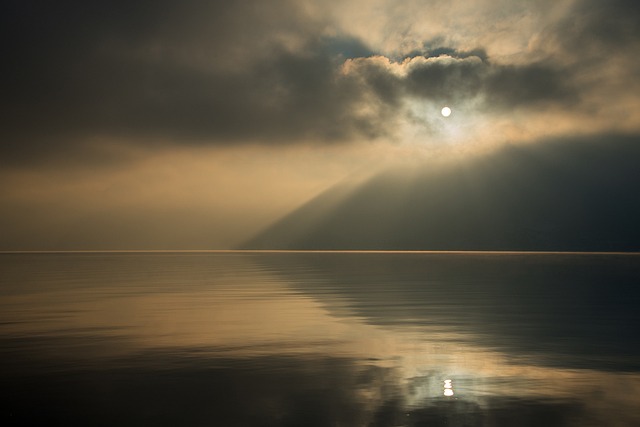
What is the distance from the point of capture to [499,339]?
35375 millimetres

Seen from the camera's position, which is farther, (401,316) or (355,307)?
(355,307)

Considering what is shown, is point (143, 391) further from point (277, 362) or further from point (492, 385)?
point (492, 385)

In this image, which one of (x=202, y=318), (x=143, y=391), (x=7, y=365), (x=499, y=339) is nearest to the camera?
(x=143, y=391)

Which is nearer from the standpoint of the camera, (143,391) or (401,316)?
(143,391)

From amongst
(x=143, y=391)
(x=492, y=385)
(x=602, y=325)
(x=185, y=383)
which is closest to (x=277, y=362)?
(x=185, y=383)

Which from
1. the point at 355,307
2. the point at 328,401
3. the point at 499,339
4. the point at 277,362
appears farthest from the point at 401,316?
the point at 328,401

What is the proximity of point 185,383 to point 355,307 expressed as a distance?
3177 centimetres

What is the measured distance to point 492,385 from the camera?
2356cm

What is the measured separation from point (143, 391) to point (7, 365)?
8.92m

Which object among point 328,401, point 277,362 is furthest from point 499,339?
point 328,401

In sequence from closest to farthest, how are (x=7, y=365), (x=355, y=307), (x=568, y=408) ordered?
(x=568, y=408)
(x=7, y=365)
(x=355, y=307)

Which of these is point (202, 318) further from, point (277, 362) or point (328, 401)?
point (328, 401)

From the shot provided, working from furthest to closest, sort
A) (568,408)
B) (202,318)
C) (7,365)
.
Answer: (202,318) < (7,365) < (568,408)

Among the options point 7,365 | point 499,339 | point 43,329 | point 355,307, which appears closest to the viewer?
point 7,365
